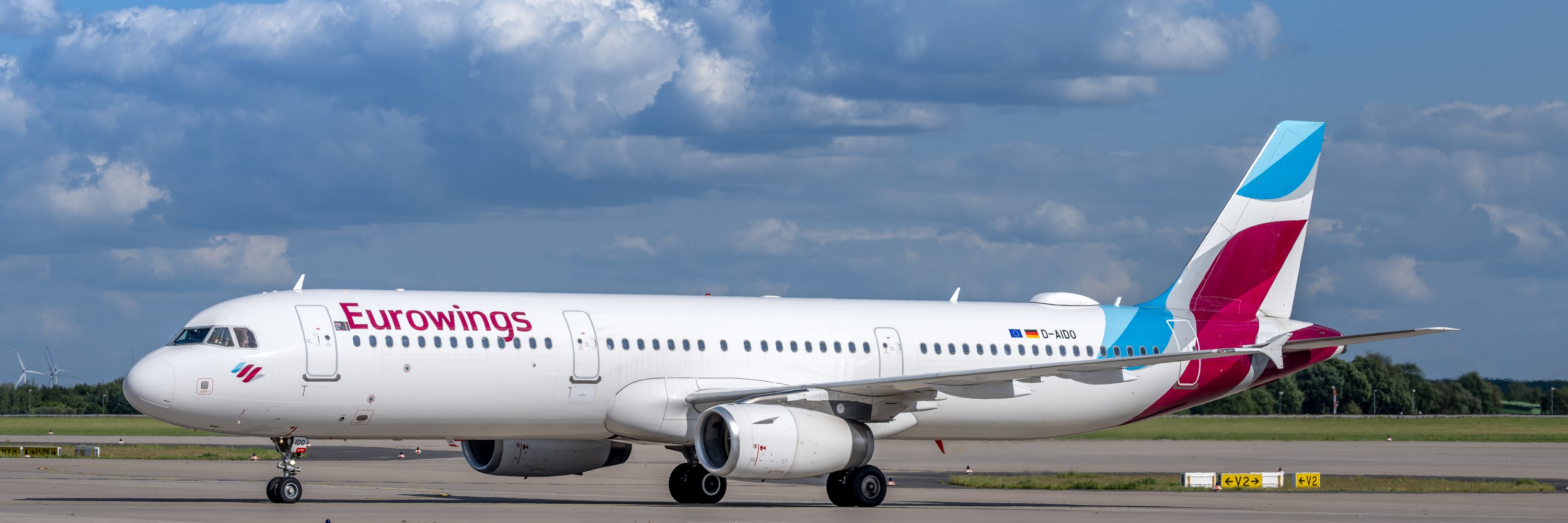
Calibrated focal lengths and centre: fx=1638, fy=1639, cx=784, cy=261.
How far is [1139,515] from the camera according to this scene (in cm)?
2655

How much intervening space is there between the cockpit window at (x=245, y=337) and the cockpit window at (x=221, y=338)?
98 millimetres

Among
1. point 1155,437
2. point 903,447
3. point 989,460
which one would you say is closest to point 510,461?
point 989,460

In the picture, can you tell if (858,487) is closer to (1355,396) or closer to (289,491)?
(289,491)

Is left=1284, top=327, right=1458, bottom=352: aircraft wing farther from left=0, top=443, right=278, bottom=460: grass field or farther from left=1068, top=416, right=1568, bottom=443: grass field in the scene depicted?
left=0, top=443, right=278, bottom=460: grass field

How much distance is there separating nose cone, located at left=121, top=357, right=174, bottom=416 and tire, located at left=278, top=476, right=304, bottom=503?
7.47 ft

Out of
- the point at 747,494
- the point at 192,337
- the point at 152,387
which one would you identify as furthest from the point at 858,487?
the point at 152,387

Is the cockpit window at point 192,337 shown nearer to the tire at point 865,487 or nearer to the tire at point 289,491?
the tire at point 289,491

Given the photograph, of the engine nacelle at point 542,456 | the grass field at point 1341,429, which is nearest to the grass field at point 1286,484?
the engine nacelle at point 542,456

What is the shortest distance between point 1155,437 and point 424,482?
106 ft

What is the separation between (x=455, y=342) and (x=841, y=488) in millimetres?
7263

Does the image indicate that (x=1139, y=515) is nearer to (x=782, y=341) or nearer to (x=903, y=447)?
(x=782, y=341)

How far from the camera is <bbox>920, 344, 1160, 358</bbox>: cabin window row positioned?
31781 millimetres

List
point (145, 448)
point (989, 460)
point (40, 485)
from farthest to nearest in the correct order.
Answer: point (145, 448), point (989, 460), point (40, 485)

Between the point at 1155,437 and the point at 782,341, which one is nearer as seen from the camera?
the point at 782,341
